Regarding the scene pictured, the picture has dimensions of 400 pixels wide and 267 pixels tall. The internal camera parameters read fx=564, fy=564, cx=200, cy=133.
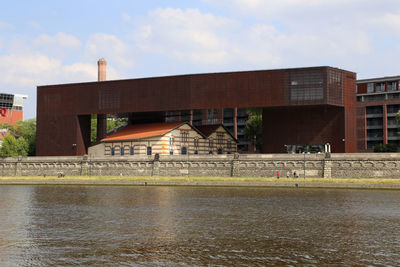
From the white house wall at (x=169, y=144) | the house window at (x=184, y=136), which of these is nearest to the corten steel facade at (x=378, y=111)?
the white house wall at (x=169, y=144)

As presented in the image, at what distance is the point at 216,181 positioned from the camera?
8450 centimetres

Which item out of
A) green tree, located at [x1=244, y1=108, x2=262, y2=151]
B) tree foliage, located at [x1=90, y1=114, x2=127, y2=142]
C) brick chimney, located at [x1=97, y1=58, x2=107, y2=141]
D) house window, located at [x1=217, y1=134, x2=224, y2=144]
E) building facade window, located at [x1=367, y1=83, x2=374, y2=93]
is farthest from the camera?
tree foliage, located at [x1=90, y1=114, x2=127, y2=142]

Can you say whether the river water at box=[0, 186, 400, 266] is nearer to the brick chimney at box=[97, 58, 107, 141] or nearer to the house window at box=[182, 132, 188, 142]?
the house window at box=[182, 132, 188, 142]

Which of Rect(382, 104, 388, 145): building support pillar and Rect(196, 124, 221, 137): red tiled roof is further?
Rect(382, 104, 388, 145): building support pillar

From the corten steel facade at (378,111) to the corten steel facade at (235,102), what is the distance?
46.1 meters

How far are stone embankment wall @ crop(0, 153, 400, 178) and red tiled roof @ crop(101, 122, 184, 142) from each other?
8670 mm

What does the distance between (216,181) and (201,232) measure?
49192 mm

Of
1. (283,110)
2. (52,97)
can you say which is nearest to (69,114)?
(52,97)

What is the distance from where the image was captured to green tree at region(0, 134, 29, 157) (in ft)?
435

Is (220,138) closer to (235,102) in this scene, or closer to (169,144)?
(169,144)

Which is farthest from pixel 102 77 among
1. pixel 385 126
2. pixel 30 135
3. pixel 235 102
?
pixel 385 126

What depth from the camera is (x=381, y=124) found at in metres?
147

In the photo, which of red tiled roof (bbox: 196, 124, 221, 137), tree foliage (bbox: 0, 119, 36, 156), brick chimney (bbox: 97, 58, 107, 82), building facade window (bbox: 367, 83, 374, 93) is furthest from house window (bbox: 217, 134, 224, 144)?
building facade window (bbox: 367, 83, 374, 93)

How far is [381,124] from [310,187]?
250 ft
